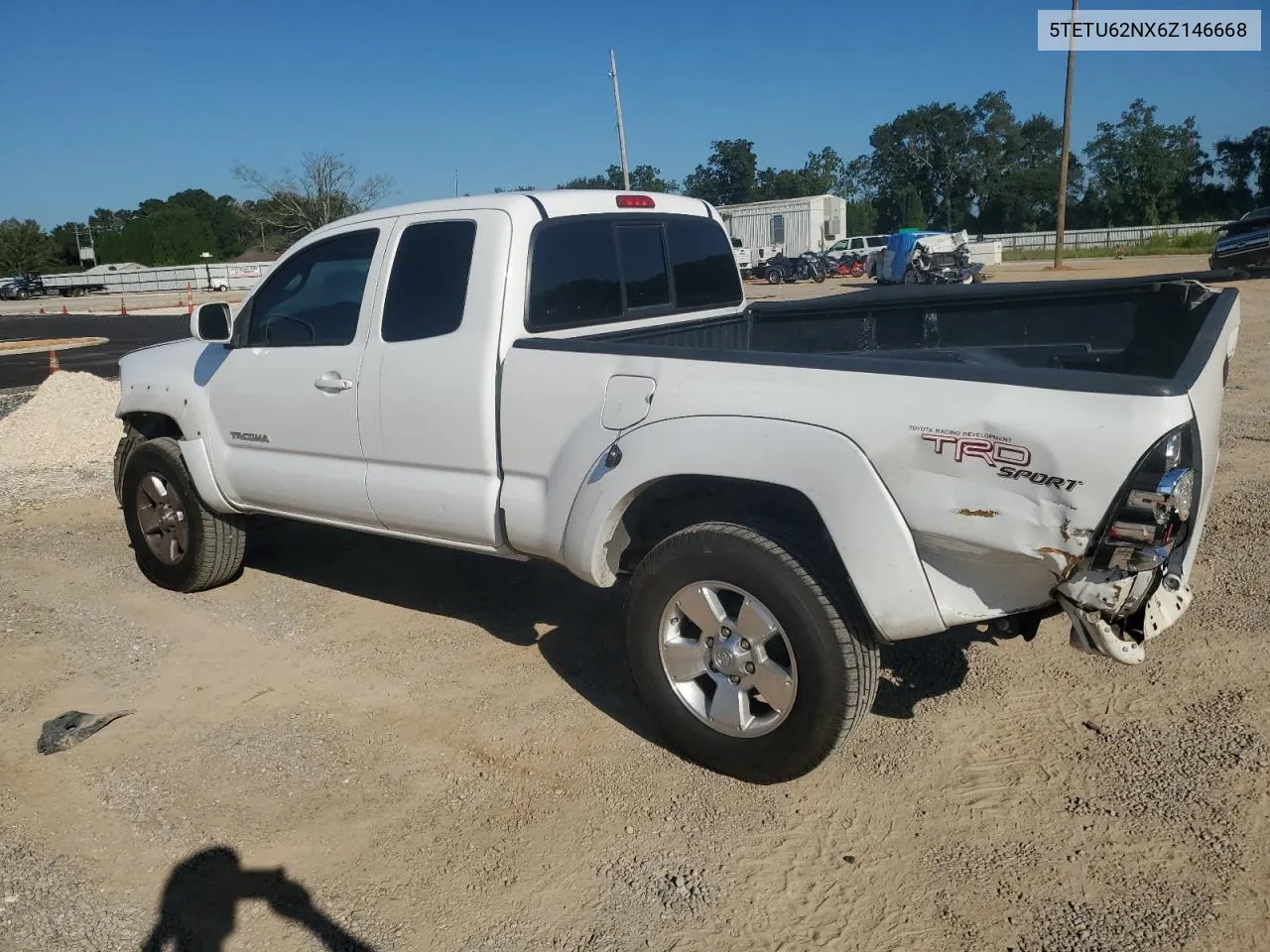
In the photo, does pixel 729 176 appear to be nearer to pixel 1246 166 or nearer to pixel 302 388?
pixel 1246 166

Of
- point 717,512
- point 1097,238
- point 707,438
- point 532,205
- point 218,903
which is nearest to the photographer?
point 218,903

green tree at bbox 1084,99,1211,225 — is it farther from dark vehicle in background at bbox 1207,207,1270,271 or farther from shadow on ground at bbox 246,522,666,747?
shadow on ground at bbox 246,522,666,747

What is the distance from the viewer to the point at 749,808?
3.31 metres

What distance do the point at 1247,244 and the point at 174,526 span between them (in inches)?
1020

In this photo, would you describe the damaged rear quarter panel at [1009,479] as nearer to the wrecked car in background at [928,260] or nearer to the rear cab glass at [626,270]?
the rear cab glass at [626,270]

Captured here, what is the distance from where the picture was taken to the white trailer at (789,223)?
4566 centimetres

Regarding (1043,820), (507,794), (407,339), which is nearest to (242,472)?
(407,339)

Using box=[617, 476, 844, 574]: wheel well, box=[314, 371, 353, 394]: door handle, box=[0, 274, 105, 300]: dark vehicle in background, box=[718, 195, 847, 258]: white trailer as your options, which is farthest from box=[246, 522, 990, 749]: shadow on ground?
box=[0, 274, 105, 300]: dark vehicle in background

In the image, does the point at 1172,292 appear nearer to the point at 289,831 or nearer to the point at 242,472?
Result: the point at 289,831

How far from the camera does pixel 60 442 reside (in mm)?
9320

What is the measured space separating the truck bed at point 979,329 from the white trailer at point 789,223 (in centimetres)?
4228

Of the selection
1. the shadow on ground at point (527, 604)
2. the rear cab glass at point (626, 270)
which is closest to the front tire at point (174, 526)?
the shadow on ground at point (527, 604)

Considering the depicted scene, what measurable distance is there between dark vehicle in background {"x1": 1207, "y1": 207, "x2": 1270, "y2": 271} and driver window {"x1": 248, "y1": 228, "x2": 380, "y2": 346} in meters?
25.4

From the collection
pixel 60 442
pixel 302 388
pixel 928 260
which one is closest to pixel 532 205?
pixel 302 388
